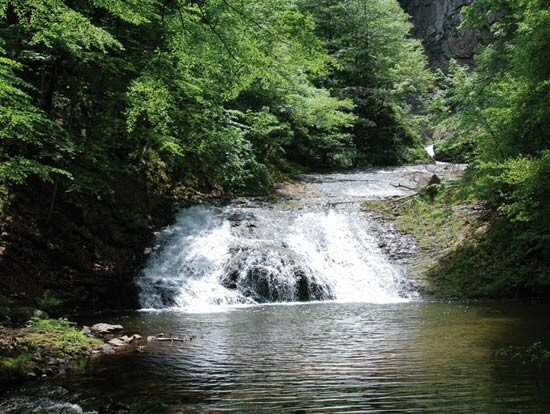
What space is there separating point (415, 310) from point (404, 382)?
5.17 m

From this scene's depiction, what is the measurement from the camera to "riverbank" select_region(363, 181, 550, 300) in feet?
36.6

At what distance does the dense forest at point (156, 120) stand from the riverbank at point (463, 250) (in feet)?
0.30

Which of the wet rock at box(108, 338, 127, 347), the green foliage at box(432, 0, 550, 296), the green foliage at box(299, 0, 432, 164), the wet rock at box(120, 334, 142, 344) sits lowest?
the wet rock at box(120, 334, 142, 344)

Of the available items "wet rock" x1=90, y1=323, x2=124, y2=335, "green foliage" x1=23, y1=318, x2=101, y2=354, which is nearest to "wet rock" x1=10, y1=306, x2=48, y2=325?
"green foliage" x1=23, y1=318, x2=101, y2=354

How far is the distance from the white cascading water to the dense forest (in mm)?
947

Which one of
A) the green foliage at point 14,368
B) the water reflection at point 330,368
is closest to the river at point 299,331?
the water reflection at point 330,368

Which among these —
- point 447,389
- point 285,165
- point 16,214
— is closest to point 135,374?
point 447,389

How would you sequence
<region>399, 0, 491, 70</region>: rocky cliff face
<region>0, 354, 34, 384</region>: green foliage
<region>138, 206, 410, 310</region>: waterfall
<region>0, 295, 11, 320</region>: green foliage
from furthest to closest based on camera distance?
<region>399, 0, 491, 70</region>: rocky cliff face, <region>138, 206, 410, 310</region>: waterfall, <region>0, 295, 11, 320</region>: green foliage, <region>0, 354, 34, 384</region>: green foliage

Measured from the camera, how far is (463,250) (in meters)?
12.8

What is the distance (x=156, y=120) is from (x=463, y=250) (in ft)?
26.4

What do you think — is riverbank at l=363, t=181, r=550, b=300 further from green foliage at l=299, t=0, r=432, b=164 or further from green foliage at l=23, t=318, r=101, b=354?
green foliage at l=299, t=0, r=432, b=164

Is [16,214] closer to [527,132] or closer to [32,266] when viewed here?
[32,266]

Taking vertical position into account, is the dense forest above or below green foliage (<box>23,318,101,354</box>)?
above

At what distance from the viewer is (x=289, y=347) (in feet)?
20.5
